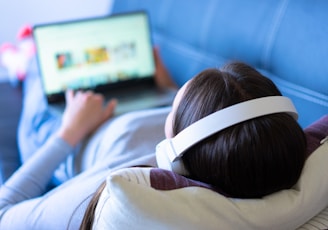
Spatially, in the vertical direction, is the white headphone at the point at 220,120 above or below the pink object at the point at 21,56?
above

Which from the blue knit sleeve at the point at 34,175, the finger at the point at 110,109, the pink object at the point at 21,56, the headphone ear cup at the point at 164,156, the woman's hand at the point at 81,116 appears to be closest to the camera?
the headphone ear cup at the point at 164,156

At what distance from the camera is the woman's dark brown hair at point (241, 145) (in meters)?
0.60

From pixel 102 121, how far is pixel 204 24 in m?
0.48

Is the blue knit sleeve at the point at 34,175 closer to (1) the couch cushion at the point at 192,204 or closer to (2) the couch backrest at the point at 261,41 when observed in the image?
(1) the couch cushion at the point at 192,204

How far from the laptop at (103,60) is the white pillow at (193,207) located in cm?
72

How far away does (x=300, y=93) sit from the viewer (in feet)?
3.28

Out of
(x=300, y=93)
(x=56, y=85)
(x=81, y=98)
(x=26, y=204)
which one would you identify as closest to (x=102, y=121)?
(x=81, y=98)

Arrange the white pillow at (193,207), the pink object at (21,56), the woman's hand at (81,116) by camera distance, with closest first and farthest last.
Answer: the white pillow at (193,207) < the woman's hand at (81,116) < the pink object at (21,56)

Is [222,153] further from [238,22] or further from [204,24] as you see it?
[204,24]

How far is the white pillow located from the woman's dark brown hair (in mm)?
25

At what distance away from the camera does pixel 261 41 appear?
1.14 m

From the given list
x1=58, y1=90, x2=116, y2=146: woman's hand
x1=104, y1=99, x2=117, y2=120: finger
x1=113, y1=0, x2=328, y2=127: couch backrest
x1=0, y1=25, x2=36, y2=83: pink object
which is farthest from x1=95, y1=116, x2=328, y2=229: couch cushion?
x1=0, y1=25, x2=36, y2=83: pink object

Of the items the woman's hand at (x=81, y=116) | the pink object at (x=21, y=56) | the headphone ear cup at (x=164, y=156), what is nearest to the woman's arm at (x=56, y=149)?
the woman's hand at (x=81, y=116)

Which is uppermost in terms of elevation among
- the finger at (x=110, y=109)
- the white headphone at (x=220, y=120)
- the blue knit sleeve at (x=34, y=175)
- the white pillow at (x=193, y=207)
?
the white headphone at (x=220, y=120)
